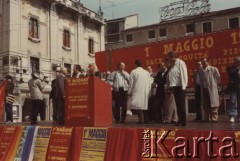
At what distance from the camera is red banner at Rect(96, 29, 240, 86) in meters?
10.1

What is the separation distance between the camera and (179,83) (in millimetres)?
7453

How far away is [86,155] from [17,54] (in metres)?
21.2

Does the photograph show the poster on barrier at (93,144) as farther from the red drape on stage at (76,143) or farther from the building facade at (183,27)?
the building facade at (183,27)

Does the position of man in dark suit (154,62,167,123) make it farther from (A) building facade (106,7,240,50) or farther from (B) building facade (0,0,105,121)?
(A) building facade (106,7,240,50)

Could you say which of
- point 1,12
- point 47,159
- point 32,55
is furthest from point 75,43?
point 47,159

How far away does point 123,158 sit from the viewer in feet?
20.8

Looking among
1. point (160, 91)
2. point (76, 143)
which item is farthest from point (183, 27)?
point (76, 143)

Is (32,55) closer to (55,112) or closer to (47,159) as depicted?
(55,112)

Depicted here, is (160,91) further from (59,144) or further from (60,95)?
(59,144)

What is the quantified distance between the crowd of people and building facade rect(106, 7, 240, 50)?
96.1ft

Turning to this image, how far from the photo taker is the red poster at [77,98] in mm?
7570

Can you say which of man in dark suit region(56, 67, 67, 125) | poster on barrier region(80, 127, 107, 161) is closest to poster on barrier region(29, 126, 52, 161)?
poster on barrier region(80, 127, 107, 161)

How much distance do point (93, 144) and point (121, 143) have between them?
0.65 metres

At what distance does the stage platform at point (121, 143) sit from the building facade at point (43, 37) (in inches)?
723
